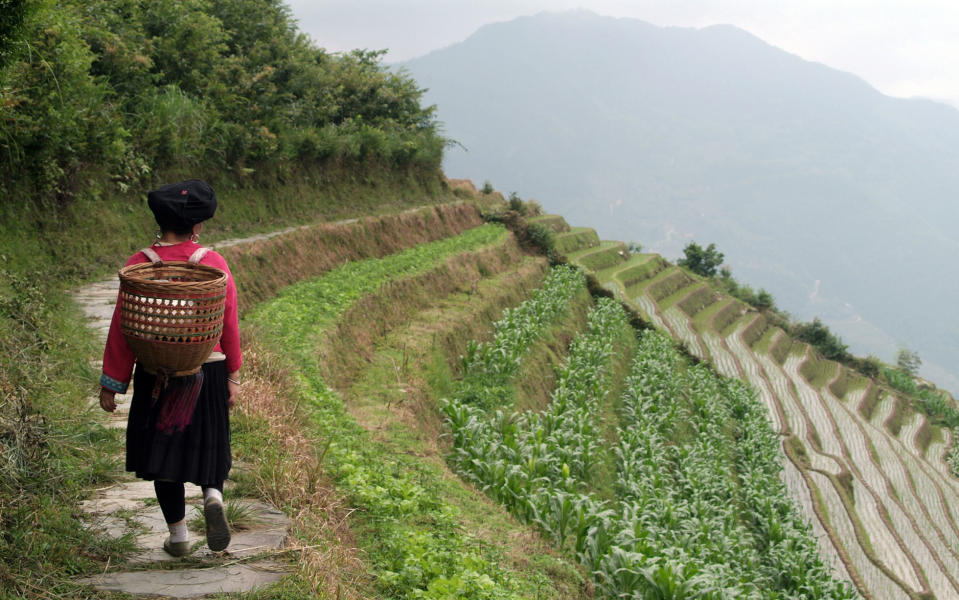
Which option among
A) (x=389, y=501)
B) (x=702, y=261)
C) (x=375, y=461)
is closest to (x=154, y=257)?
(x=389, y=501)

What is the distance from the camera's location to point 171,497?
325 centimetres

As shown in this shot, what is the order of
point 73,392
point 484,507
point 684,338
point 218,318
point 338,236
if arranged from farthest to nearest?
point 684,338
point 338,236
point 484,507
point 73,392
point 218,318

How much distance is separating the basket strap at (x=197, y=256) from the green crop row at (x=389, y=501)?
2.09m

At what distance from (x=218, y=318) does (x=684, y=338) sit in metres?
26.9

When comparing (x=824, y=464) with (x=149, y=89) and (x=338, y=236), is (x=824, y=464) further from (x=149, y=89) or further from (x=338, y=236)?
(x=149, y=89)

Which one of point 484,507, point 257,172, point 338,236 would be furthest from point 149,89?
point 484,507

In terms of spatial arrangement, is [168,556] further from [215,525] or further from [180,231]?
[180,231]

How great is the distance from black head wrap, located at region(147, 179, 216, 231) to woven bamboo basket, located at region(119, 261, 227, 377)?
275 millimetres

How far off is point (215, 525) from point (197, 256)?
1.29 metres

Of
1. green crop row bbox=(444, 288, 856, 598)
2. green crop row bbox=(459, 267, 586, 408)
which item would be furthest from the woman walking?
green crop row bbox=(459, 267, 586, 408)

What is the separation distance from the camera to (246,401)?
17.7 ft

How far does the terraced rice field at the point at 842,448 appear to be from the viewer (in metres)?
17.6

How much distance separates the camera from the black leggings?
127 inches

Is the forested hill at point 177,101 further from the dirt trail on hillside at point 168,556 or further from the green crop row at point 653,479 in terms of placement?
the green crop row at point 653,479
